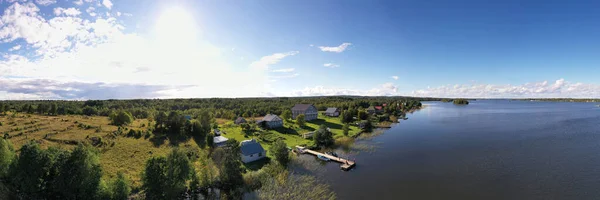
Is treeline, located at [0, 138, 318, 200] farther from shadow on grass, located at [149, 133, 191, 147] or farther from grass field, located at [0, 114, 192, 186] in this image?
shadow on grass, located at [149, 133, 191, 147]

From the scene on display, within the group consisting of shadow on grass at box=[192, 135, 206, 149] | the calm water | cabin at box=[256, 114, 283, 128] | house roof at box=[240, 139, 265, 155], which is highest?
cabin at box=[256, 114, 283, 128]

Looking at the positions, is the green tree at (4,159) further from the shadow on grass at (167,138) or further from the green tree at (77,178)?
the shadow on grass at (167,138)

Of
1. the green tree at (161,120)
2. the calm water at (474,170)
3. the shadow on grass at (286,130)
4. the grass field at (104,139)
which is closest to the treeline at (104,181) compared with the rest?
the calm water at (474,170)

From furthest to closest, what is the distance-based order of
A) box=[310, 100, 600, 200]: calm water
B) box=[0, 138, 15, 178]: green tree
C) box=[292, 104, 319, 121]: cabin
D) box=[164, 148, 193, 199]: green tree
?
box=[292, 104, 319, 121]: cabin < box=[310, 100, 600, 200]: calm water < box=[164, 148, 193, 199]: green tree < box=[0, 138, 15, 178]: green tree

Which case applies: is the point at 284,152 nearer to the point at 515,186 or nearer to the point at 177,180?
the point at 177,180

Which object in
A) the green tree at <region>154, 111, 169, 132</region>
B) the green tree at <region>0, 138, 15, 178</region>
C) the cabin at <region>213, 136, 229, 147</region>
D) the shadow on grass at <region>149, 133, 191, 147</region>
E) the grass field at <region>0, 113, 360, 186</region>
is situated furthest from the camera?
the green tree at <region>154, 111, 169, 132</region>

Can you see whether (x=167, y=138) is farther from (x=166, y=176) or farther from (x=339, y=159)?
(x=339, y=159)

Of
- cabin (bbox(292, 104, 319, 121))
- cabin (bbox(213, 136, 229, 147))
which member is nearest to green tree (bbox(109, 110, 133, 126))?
cabin (bbox(213, 136, 229, 147))

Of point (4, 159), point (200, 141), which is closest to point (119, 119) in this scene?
point (200, 141)
